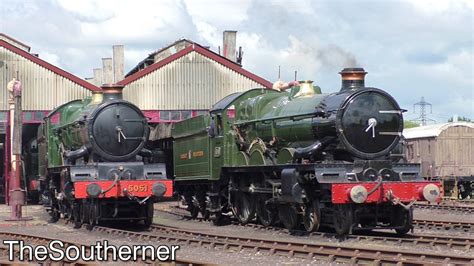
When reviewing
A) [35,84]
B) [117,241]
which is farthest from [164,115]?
[117,241]

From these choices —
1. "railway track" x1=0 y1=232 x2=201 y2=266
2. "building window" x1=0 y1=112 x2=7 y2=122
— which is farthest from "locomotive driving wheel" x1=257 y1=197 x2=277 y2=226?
"building window" x1=0 y1=112 x2=7 y2=122

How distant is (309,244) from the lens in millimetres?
14734

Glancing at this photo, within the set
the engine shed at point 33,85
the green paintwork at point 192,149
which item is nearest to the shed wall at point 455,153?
the green paintwork at point 192,149

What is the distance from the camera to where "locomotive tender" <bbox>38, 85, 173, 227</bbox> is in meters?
19.6

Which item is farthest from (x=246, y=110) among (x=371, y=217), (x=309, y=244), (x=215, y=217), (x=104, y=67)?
(x=104, y=67)

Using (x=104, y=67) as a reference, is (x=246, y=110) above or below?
below

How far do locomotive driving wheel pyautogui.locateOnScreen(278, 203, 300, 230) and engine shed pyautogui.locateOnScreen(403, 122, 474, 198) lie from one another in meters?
18.2

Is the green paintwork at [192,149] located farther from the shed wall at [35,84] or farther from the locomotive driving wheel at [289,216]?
the shed wall at [35,84]

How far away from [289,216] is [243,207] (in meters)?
3.01

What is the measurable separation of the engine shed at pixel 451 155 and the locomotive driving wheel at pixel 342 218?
1982 cm

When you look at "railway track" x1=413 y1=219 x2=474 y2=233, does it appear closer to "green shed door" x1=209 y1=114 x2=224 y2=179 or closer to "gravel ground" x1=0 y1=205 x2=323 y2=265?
"green shed door" x1=209 y1=114 x2=224 y2=179

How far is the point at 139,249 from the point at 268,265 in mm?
2342

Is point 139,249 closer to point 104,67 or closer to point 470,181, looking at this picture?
point 470,181

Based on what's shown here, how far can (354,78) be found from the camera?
17516mm
